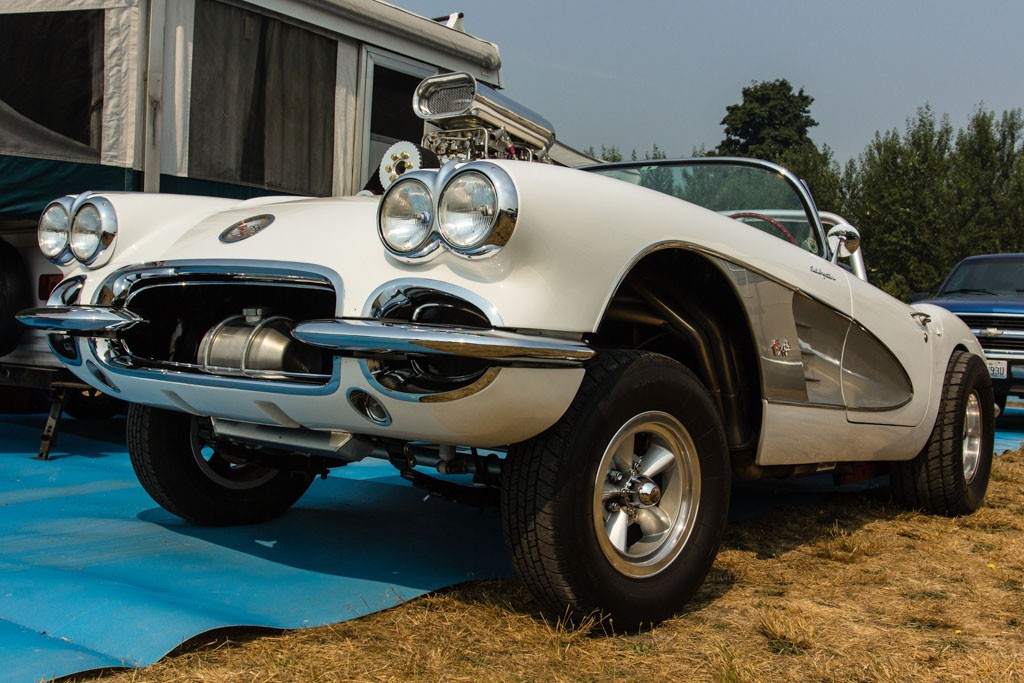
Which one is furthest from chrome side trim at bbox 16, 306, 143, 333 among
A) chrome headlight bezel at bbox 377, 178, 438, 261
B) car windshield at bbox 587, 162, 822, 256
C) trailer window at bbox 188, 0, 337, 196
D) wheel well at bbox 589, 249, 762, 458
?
trailer window at bbox 188, 0, 337, 196

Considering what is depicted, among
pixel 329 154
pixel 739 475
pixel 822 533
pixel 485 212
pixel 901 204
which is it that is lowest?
pixel 822 533

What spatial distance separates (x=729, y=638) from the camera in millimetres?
2521

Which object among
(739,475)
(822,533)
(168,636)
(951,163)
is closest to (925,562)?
(822,533)

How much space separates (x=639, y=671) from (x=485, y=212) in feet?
3.75

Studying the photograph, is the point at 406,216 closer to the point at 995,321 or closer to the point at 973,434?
the point at 973,434

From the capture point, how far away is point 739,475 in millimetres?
3178

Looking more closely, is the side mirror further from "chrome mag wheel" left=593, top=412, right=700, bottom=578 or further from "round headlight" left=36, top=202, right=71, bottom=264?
"round headlight" left=36, top=202, right=71, bottom=264

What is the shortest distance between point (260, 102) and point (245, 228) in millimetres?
3802

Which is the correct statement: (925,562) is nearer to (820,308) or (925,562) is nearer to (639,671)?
(820,308)

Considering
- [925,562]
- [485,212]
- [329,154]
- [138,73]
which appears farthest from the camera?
[329,154]

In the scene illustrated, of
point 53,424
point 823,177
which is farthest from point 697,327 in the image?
point 823,177

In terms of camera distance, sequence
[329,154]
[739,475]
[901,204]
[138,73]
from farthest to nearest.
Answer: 1. [901,204]
2. [329,154]
3. [138,73]
4. [739,475]

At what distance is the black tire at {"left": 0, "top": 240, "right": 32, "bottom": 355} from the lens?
15.8 feet

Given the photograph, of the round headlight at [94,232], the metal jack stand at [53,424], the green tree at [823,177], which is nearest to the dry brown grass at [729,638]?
the round headlight at [94,232]
